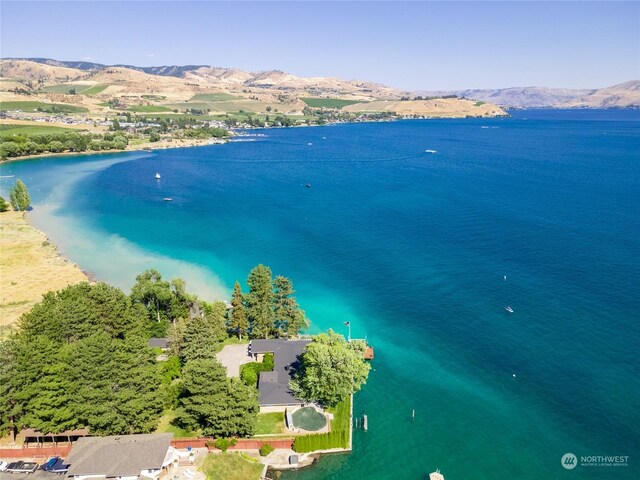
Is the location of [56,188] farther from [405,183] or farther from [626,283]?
[626,283]

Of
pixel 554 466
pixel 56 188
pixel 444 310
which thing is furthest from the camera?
pixel 56 188

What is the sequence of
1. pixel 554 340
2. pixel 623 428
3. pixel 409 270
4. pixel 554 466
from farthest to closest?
pixel 409 270
pixel 554 340
pixel 623 428
pixel 554 466

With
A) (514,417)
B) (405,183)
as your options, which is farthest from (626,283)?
(405,183)

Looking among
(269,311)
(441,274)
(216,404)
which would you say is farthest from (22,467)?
(441,274)

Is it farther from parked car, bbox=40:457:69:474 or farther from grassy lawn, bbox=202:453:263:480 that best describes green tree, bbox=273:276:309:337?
parked car, bbox=40:457:69:474

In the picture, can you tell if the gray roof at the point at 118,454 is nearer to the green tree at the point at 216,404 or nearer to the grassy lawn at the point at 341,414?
the green tree at the point at 216,404

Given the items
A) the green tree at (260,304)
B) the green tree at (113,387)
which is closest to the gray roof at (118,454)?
the green tree at (113,387)

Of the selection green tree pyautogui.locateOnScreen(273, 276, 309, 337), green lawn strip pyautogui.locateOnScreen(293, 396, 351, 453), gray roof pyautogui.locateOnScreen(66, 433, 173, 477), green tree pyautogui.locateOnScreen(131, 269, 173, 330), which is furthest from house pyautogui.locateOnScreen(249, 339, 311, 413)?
green tree pyautogui.locateOnScreen(131, 269, 173, 330)

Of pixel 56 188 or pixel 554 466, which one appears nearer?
pixel 554 466
